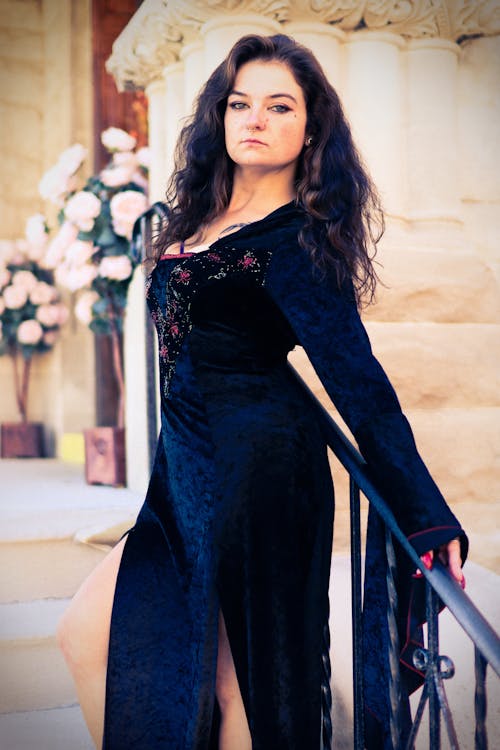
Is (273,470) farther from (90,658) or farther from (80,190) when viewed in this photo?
(80,190)

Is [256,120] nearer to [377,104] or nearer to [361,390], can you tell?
[361,390]

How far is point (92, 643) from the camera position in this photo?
151 cm

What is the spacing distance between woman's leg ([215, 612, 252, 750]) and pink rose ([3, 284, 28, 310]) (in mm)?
3942

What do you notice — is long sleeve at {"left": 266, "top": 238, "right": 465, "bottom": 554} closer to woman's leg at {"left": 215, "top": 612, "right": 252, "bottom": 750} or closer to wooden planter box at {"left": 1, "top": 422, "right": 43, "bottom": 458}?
woman's leg at {"left": 215, "top": 612, "right": 252, "bottom": 750}

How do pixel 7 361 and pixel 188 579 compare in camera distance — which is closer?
pixel 188 579

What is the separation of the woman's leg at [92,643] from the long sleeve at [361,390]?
553mm

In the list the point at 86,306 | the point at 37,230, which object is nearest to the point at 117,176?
the point at 86,306

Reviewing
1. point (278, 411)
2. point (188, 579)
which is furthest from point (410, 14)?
point (188, 579)

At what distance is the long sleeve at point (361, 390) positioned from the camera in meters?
1.34

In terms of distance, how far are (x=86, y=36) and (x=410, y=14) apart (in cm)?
316

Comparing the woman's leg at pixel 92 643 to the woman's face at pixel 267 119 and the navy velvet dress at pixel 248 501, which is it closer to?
the navy velvet dress at pixel 248 501

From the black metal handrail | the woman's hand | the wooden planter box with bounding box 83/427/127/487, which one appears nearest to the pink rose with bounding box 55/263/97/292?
the wooden planter box with bounding box 83/427/127/487

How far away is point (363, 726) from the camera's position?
1.57 metres

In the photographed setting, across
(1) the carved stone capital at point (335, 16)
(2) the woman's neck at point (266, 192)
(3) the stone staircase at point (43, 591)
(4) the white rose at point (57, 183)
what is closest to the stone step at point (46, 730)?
(3) the stone staircase at point (43, 591)
